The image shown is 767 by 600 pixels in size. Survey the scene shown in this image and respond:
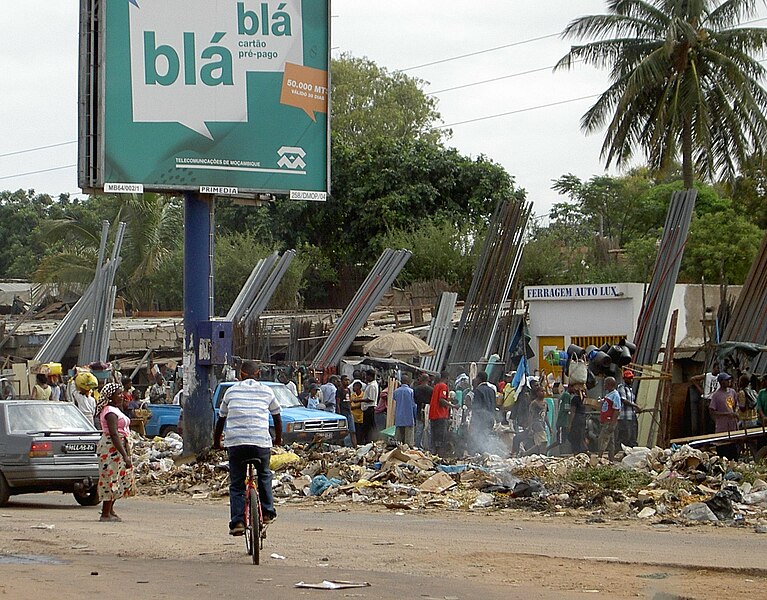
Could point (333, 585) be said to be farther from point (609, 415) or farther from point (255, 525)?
point (609, 415)

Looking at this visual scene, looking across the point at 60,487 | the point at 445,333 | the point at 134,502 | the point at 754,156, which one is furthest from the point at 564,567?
the point at 754,156

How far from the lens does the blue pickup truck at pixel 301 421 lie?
22.0 meters

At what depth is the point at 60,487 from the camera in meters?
16.3

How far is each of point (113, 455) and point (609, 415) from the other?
30.4ft

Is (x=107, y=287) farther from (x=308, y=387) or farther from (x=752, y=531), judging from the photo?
(x=752, y=531)

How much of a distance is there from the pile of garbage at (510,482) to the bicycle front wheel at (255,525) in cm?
606

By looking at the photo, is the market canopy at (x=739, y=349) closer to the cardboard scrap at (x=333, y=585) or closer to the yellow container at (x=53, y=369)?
the yellow container at (x=53, y=369)

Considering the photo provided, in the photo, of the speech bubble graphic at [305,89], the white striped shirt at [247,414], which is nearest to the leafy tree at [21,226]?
the speech bubble graphic at [305,89]

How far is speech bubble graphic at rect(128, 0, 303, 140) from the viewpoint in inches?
834

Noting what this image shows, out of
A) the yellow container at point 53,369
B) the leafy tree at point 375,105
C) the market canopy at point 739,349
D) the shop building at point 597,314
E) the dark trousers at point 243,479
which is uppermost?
the leafy tree at point 375,105

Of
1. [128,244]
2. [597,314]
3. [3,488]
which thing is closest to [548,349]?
[597,314]

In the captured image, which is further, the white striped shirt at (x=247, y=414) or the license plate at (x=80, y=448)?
the license plate at (x=80, y=448)

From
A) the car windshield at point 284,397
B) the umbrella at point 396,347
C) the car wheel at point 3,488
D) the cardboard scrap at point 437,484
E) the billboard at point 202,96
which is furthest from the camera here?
the umbrella at point 396,347

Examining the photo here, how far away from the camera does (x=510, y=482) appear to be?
664 inches
